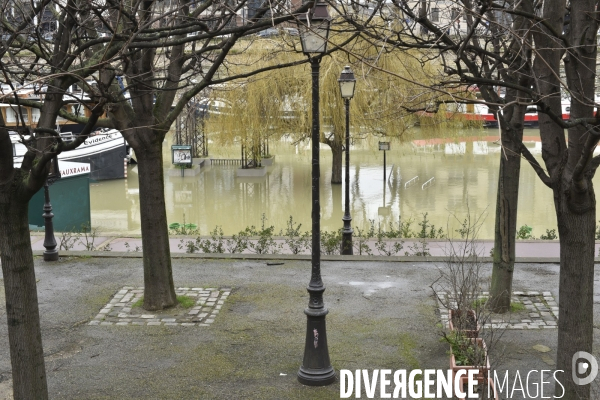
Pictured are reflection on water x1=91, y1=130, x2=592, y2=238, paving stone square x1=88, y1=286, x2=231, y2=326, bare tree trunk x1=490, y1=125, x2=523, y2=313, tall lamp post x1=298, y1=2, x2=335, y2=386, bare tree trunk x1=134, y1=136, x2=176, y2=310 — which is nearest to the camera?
tall lamp post x1=298, y1=2, x2=335, y2=386

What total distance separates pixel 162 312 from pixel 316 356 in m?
3.48

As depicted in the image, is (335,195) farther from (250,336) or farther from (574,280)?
(574,280)

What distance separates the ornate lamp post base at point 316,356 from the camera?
27.7ft

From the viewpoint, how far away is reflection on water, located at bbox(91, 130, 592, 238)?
23922 millimetres

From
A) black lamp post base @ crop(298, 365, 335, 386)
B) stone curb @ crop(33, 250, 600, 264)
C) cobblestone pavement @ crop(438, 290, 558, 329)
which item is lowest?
black lamp post base @ crop(298, 365, 335, 386)

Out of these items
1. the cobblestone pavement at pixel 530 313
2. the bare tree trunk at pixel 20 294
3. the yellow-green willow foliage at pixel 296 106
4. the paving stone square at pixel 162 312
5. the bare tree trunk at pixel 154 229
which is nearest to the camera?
the bare tree trunk at pixel 20 294

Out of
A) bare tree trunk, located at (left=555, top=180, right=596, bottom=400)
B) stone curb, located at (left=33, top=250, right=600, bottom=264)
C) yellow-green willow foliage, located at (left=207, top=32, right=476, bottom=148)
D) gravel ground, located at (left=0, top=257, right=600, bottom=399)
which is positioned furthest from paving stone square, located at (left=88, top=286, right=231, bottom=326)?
yellow-green willow foliage, located at (left=207, top=32, right=476, bottom=148)

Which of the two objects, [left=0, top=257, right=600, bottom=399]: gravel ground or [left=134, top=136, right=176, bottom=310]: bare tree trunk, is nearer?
[left=0, top=257, right=600, bottom=399]: gravel ground

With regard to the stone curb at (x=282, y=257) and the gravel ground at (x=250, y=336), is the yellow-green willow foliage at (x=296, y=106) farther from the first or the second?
the gravel ground at (x=250, y=336)

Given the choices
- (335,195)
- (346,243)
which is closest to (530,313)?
(346,243)

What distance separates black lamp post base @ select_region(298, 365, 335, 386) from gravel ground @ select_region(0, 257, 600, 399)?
0.08 metres

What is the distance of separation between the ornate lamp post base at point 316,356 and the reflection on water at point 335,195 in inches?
470

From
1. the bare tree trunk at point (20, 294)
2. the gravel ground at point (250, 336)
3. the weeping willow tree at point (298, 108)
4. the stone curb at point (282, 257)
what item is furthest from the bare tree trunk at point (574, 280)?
the weeping willow tree at point (298, 108)

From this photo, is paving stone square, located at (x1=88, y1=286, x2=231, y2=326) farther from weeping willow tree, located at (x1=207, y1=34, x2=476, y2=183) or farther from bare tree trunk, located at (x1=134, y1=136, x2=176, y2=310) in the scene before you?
weeping willow tree, located at (x1=207, y1=34, x2=476, y2=183)
